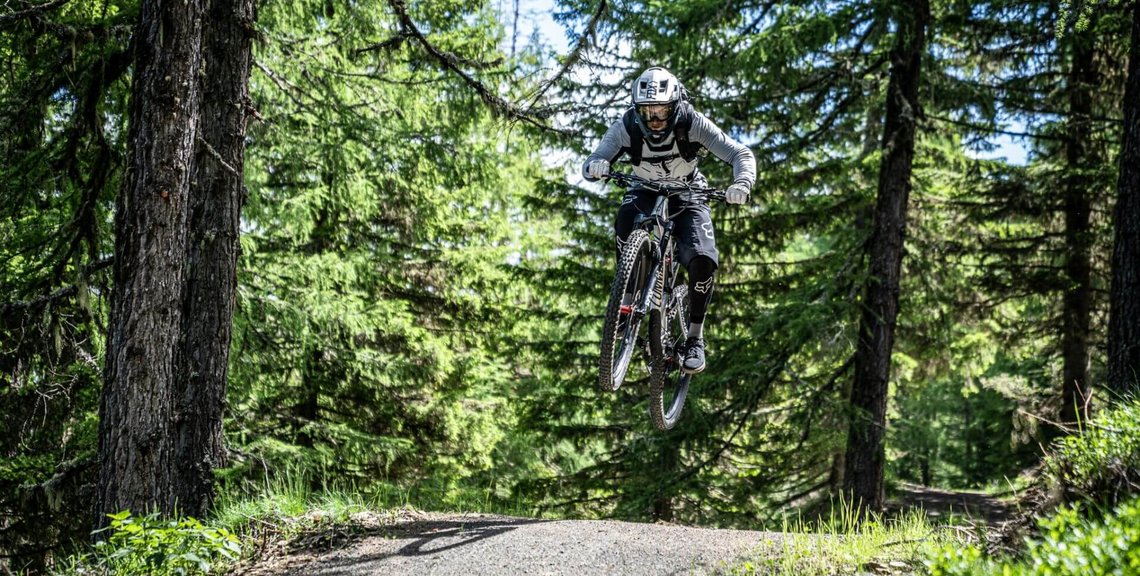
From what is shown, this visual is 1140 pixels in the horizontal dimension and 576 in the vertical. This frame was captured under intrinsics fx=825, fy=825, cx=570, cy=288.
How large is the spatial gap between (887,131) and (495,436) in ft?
29.5

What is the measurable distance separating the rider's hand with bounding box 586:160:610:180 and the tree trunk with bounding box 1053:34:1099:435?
954 centimetres

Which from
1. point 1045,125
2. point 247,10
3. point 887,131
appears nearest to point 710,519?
point 887,131

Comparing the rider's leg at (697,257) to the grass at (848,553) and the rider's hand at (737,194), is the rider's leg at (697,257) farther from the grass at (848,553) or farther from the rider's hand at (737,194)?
the grass at (848,553)

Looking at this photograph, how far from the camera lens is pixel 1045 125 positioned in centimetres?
1277

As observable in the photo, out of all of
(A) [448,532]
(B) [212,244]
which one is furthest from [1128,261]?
(B) [212,244]

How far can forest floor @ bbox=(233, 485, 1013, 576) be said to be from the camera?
5.52 meters

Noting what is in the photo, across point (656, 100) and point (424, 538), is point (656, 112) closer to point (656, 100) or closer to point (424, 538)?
point (656, 100)

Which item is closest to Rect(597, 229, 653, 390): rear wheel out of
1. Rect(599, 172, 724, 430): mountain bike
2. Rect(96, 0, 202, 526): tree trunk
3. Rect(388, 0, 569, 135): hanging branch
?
Rect(599, 172, 724, 430): mountain bike

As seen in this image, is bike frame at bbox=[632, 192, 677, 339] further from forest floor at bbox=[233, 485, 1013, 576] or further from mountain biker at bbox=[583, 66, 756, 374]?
forest floor at bbox=[233, 485, 1013, 576]

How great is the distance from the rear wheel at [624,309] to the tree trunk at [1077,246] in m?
9.42

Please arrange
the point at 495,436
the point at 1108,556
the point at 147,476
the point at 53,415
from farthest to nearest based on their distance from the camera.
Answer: the point at 495,436 < the point at 53,415 < the point at 147,476 < the point at 1108,556

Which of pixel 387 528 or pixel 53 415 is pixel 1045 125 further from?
pixel 53 415

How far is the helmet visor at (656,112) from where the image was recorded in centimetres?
621

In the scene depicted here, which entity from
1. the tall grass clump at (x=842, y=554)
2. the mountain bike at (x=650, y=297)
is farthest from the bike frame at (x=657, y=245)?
the tall grass clump at (x=842, y=554)
